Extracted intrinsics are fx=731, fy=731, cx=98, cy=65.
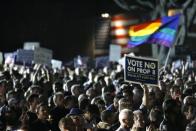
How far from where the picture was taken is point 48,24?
38438 millimetres

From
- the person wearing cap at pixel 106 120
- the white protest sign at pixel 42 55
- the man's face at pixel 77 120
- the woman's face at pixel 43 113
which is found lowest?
the person wearing cap at pixel 106 120

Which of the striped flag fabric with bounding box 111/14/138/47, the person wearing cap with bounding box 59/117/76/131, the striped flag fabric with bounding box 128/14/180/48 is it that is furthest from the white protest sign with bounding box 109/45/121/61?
the person wearing cap with bounding box 59/117/76/131

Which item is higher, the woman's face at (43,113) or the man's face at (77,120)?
the man's face at (77,120)

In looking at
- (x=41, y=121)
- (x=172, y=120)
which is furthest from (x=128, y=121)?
(x=41, y=121)

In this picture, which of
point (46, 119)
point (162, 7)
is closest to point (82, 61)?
point (162, 7)

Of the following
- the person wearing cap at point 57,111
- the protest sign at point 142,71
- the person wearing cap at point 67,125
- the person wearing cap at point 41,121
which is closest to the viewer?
the person wearing cap at point 67,125

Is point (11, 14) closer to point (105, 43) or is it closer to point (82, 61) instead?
point (105, 43)

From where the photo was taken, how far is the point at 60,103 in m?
10.2

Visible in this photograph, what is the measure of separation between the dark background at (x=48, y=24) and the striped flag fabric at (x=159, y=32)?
1850cm

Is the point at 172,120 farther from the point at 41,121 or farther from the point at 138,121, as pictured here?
the point at 41,121

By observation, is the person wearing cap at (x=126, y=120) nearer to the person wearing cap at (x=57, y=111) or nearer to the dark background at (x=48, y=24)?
the person wearing cap at (x=57, y=111)

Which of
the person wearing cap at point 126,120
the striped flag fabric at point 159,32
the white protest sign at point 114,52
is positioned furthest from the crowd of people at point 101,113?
the white protest sign at point 114,52

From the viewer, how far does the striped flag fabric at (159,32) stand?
17750 millimetres

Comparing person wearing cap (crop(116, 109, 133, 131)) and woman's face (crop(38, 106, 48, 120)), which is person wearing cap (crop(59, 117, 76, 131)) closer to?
person wearing cap (crop(116, 109, 133, 131))
